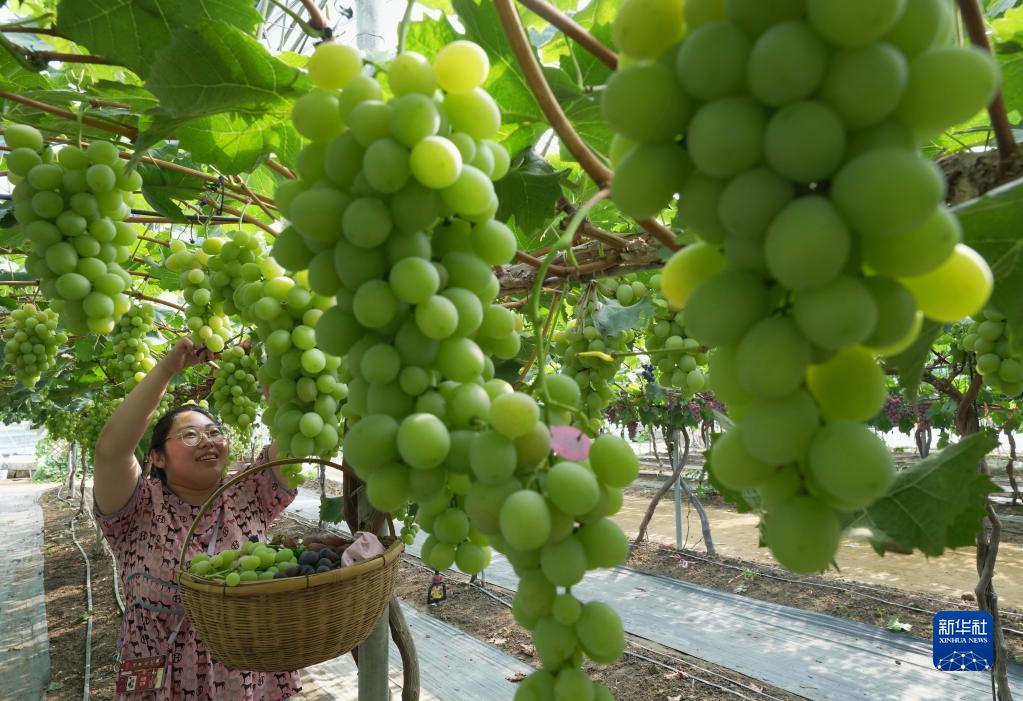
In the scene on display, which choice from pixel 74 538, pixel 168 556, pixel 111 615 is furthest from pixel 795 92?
pixel 74 538

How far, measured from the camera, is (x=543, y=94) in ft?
2.22

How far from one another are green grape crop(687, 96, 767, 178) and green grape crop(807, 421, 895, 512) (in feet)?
0.50

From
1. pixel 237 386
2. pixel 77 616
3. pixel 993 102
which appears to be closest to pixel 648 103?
pixel 993 102

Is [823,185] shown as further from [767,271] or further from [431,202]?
[431,202]

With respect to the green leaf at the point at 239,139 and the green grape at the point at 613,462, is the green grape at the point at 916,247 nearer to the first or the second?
the green grape at the point at 613,462

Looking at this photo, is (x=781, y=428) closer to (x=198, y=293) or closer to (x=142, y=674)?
(x=198, y=293)

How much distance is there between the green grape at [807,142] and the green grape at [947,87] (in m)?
0.05

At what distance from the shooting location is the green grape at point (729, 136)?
13.9 inches

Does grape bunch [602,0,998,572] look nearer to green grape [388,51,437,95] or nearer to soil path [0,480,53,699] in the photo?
green grape [388,51,437,95]

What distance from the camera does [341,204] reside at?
592 mm

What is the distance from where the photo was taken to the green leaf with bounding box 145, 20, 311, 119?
89 centimetres

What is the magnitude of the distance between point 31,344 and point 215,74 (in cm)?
200

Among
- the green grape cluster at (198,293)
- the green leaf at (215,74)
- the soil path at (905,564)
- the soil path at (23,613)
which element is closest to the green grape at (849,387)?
the green leaf at (215,74)

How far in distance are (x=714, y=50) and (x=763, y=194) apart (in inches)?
3.3
